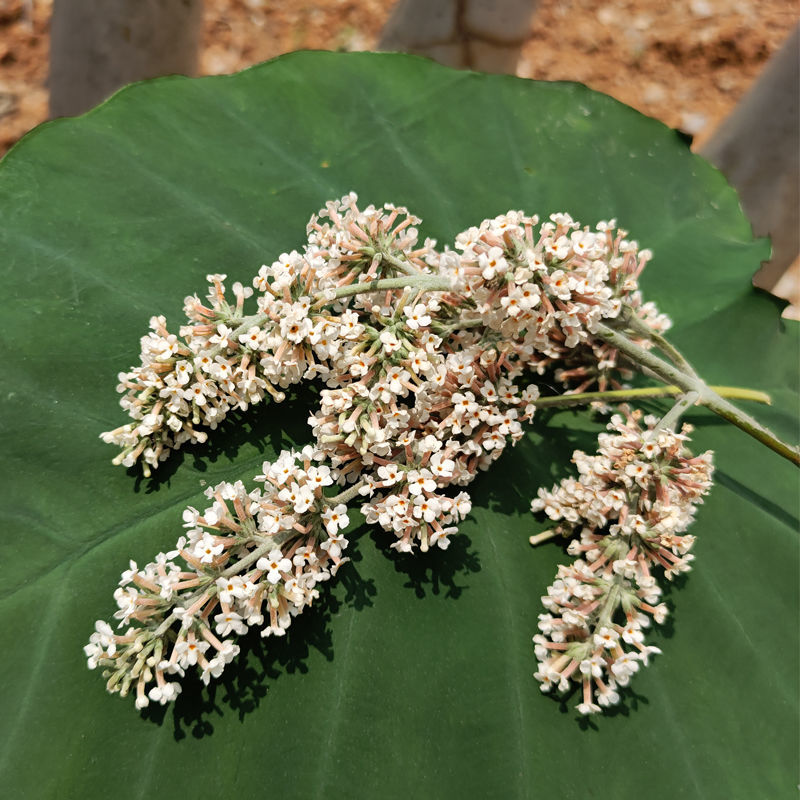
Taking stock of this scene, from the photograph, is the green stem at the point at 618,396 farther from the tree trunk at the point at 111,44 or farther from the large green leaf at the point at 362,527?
the tree trunk at the point at 111,44

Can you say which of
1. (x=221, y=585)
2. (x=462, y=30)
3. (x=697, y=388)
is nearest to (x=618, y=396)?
(x=697, y=388)

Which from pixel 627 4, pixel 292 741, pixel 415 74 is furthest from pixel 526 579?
pixel 627 4

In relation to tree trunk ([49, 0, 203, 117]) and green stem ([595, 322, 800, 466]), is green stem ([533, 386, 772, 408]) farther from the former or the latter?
tree trunk ([49, 0, 203, 117])

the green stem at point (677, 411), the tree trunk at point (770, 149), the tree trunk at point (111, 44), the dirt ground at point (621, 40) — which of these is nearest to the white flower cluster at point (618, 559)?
the green stem at point (677, 411)

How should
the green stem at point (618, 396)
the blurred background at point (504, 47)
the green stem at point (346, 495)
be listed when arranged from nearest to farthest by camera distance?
the green stem at point (346, 495) → the green stem at point (618, 396) → the blurred background at point (504, 47)

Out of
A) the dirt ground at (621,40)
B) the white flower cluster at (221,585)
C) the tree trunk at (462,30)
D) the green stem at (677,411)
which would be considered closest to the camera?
the white flower cluster at (221,585)

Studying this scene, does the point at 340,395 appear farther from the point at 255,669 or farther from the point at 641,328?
the point at 641,328

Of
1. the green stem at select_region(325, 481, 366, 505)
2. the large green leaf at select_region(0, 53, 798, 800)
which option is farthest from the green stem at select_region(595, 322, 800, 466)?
the green stem at select_region(325, 481, 366, 505)
